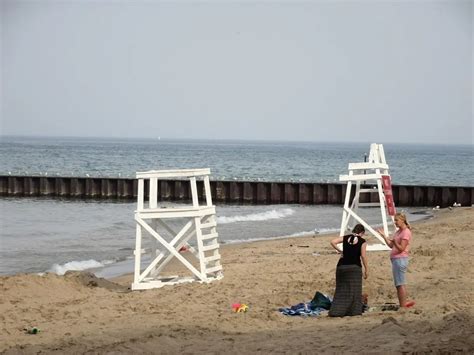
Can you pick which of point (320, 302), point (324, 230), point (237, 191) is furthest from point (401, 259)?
point (237, 191)

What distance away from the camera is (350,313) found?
38.7 ft

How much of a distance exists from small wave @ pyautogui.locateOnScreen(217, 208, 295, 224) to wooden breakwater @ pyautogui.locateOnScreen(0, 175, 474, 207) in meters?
5.30

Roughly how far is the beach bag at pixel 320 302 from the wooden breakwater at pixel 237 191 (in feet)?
102

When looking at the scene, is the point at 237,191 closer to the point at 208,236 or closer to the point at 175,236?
the point at 175,236

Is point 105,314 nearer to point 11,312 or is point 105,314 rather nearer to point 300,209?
point 11,312

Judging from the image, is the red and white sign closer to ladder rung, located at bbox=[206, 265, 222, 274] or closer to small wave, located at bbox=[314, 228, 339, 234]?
ladder rung, located at bbox=[206, 265, 222, 274]

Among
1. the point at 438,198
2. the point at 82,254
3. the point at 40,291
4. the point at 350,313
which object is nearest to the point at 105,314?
the point at 40,291

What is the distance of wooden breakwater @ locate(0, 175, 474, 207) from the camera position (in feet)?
152

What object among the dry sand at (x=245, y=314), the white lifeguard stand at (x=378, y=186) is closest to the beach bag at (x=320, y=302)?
the dry sand at (x=245, y=314)

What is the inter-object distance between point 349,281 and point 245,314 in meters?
1.43

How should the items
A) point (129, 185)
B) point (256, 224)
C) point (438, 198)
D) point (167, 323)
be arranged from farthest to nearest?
point (129, 185) < point (438, 198) < point (256, 224) < point (167, 323)

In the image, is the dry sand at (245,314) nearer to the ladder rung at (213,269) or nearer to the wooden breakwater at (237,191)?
the ladder rung at (213,269)

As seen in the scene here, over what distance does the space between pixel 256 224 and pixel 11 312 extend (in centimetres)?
2191

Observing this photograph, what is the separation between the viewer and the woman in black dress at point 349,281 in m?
11.8
